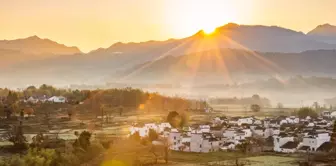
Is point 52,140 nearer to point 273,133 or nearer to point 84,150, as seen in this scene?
point 84,150

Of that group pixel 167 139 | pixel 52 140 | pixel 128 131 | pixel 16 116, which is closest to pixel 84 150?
pixel 52 140

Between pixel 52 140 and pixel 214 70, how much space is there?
5848 inches

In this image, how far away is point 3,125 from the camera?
38.4 meters

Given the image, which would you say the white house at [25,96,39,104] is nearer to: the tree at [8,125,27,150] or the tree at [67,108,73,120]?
the tree at [67,108,73,120]

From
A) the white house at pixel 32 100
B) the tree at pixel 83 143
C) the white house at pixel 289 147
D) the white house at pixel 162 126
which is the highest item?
the white house at pixel 32 100

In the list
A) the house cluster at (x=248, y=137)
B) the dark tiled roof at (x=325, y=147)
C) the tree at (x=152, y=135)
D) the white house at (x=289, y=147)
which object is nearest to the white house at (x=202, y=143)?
the house cluster at (x=248, y=137)

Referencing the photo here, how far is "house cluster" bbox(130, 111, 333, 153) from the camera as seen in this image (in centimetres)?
3189

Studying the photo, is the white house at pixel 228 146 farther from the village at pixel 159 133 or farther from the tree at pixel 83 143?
the tree at pixel 83 143

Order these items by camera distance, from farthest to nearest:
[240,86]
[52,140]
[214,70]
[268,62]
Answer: [268,62], [214,70], [240,86], [52,140]

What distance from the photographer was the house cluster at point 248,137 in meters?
31.9

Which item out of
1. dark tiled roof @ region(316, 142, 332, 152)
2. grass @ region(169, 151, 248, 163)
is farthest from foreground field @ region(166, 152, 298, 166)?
dark tiled roof @ region(316, 142, 332, 152)

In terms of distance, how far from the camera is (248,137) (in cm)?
3566

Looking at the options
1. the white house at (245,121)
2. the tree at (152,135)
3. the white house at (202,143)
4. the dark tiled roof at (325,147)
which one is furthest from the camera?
the white house at (245,121)

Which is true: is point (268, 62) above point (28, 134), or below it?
above
